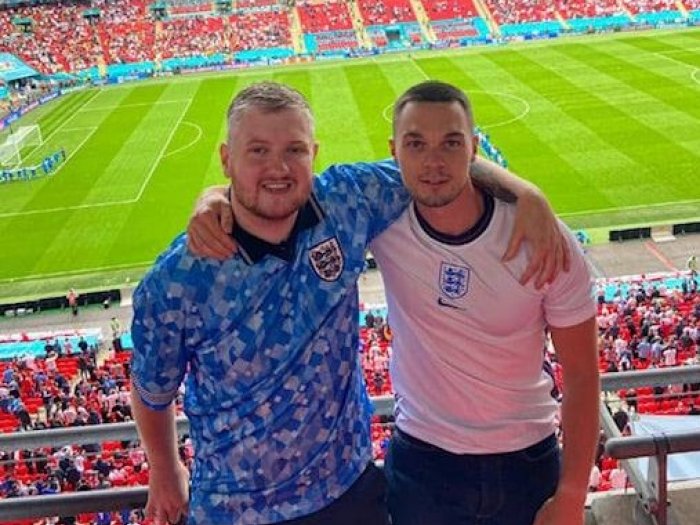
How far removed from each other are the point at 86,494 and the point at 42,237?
84.3ft

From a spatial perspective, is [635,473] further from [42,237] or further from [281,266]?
[42,237]

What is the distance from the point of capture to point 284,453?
3.18m

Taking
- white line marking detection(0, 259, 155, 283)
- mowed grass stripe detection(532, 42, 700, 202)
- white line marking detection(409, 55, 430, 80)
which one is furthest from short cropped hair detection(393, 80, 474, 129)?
white line marking detection(409, 55, 430, 80)

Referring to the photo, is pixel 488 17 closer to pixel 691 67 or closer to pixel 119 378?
pixel 691 67

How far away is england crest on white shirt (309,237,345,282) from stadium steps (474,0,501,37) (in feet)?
183

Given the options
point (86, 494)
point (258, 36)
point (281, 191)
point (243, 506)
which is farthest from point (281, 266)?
point (258, 36)

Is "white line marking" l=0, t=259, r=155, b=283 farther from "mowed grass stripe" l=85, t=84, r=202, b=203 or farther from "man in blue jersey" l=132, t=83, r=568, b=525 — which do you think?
"man in blue jersey" l=132, t=83, r=568, b=525

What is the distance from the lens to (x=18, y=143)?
37750 millimetres

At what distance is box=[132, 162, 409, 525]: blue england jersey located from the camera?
122 inches

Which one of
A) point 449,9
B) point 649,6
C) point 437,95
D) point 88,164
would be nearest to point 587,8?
point 649,6

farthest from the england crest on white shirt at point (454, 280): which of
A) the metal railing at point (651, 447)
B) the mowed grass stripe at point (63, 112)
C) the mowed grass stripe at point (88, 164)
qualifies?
the mowed grass stripe at point (63, 112)

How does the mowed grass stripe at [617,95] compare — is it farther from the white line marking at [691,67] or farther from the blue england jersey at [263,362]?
the blue england jersey at [263,362]

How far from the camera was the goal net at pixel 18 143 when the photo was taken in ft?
117

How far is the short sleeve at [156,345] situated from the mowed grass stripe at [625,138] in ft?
78.7
